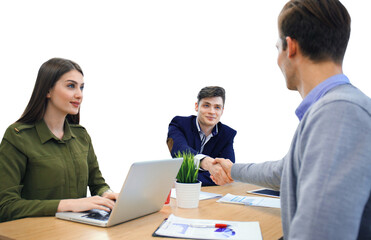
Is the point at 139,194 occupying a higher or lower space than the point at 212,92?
lower

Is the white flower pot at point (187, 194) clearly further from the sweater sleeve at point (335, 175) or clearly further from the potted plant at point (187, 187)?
the sweater sleeve at point (335, 175)

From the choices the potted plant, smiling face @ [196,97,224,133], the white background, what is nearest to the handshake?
the potted plant

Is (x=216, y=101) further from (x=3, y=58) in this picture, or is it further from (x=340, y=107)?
(x=340, y=107)

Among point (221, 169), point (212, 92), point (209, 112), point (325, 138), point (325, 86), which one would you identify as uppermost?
point (325, 86)

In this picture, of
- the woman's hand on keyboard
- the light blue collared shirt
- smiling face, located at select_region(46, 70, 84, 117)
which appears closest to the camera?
the light blue collared shirt

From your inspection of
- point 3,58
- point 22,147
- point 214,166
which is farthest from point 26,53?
point 214,166

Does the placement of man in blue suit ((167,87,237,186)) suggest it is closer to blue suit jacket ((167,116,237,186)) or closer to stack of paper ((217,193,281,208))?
blue suit jacket ((167,116,237,186))

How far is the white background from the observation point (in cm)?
351

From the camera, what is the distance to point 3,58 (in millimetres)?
3195

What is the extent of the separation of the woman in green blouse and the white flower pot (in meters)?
0.33

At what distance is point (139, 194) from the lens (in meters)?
1.43

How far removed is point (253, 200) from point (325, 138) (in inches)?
47.9

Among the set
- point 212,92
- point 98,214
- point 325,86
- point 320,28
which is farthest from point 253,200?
point 212,92

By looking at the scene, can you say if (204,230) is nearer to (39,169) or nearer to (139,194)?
(139,194)
